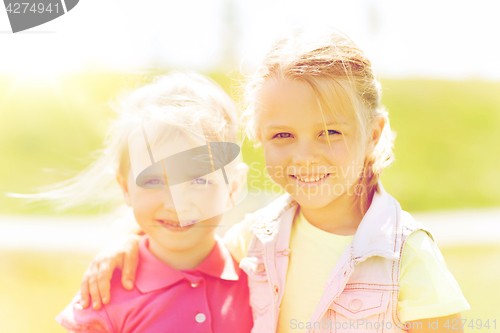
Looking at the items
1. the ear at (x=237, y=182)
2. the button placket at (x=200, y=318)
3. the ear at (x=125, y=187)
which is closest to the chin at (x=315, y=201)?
the ear at (x=237, y=182)

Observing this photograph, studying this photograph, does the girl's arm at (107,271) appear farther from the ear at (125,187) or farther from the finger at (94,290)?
the ear at (125,187)

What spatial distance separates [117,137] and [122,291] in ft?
2.35

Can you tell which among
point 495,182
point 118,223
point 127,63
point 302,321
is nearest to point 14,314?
point 118,223

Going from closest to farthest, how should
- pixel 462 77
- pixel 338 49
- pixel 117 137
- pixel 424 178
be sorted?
pixel 338 49, pixel 117 137, pixel 424 178, pixel 462 77

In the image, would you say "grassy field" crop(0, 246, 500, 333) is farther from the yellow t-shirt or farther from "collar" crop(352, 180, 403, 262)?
"collar" crop(352, 180, 403, 262)

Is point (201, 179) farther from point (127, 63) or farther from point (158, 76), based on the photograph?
point (127, 63)

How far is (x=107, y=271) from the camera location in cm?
178

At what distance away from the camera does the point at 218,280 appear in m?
1.82

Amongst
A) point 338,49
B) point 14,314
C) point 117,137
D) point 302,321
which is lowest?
point 14,314

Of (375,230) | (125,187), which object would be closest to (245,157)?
(125,187)

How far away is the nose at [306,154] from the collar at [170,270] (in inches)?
24.7

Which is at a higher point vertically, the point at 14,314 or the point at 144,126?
the point at 144,126

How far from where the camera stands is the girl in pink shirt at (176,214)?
1689 millimetres

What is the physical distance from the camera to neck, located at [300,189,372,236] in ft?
5.69
